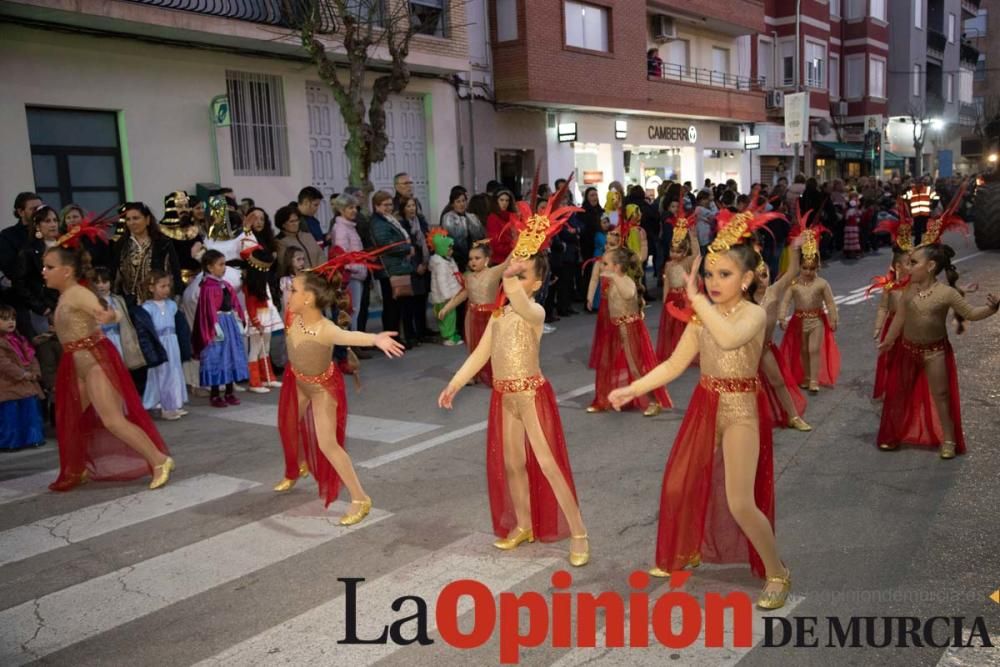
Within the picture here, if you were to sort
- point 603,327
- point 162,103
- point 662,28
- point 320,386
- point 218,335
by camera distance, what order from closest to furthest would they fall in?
1. point 320,386
2. point 603,327
3. point 218,335
4. point 162,103
5. point 662,28

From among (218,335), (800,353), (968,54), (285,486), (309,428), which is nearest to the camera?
(309,428)

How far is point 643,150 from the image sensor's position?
2533 centimetres

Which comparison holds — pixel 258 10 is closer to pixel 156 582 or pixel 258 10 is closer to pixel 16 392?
pixel 16 392

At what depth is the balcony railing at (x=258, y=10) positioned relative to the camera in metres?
13.1

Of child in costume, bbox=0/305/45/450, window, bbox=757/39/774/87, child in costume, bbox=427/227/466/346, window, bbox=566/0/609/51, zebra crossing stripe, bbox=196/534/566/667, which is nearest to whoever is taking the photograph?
zebra crossing stripe, bbox=196/534/566/667

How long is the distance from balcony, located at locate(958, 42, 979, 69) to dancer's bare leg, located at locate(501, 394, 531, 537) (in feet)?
184

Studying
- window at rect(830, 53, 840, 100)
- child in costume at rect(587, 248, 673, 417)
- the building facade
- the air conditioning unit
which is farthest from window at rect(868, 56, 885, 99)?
child in costume at rect(587, 248, 673, 417)

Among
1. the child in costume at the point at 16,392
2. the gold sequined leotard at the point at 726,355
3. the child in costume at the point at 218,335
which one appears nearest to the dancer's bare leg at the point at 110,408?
the child in costume at the point at 16,392

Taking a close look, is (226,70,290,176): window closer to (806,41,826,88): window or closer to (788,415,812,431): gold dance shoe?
(788,415,812,431): gold dance shoe

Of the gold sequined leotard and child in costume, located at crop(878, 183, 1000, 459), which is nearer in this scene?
the gold sequined leotard

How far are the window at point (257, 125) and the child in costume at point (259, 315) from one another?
5906mm

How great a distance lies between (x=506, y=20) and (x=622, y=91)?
4.19m

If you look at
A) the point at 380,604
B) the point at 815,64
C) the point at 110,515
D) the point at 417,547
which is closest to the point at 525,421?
the point at 417,547

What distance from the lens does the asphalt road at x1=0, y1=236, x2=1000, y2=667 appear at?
12.6 feet
